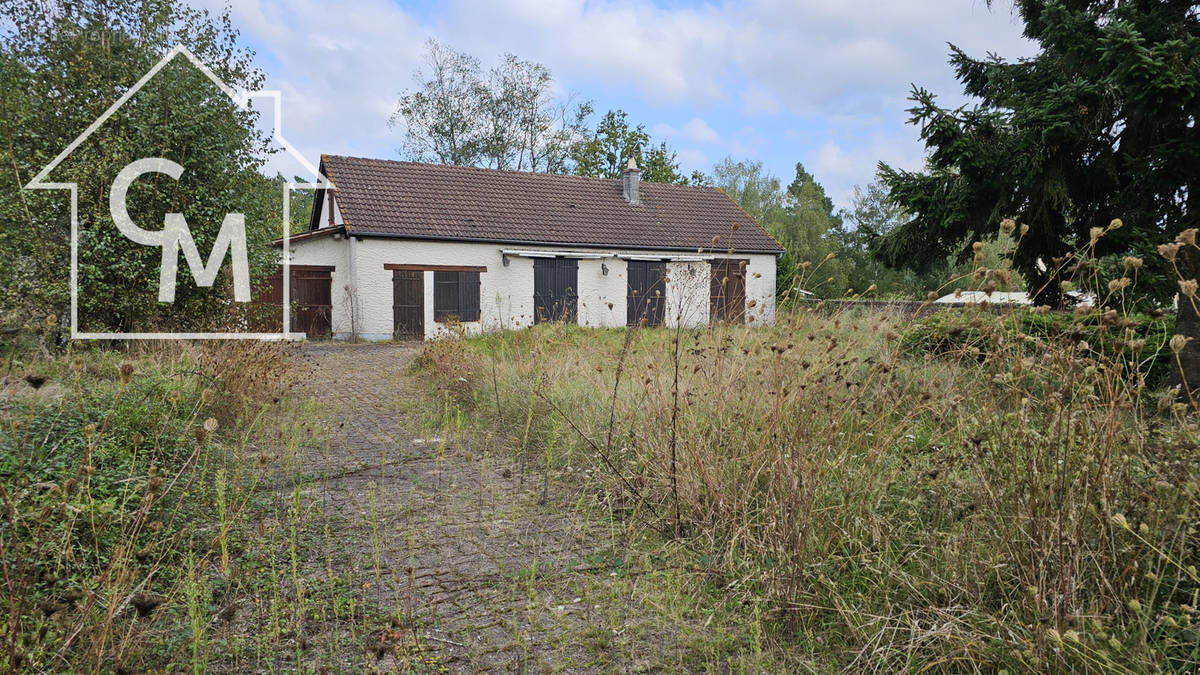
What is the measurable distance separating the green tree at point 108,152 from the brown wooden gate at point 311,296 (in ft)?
26.0

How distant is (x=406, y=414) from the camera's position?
6766 millimetres

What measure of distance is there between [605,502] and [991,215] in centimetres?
544

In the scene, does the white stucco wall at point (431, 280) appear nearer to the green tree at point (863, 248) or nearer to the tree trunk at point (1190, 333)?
the green tree at point (863, 248)

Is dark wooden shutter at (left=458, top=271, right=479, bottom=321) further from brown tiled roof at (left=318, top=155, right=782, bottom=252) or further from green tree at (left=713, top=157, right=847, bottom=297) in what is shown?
green tree at (left=713, top=157, right=847, bottom=297)

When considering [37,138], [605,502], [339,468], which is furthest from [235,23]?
[605,502]

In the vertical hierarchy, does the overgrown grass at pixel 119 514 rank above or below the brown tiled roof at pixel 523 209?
below

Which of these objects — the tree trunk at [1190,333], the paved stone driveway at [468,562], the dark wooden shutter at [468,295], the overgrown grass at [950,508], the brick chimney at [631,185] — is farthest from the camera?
the brick chimney at [631,185]

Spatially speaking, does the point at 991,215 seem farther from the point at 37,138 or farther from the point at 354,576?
the point at 37,138

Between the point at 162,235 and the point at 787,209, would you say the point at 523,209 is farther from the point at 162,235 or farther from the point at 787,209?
the point at 787,209

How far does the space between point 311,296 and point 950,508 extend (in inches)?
655

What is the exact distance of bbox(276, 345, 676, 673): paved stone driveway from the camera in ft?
8.11

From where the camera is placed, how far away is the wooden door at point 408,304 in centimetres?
1692

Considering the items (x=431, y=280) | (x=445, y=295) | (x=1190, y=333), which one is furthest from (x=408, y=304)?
(x=1190, y=333)

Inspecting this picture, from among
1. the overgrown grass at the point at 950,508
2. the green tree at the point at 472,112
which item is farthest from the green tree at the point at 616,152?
the overgrown grass at the point at 950,508
